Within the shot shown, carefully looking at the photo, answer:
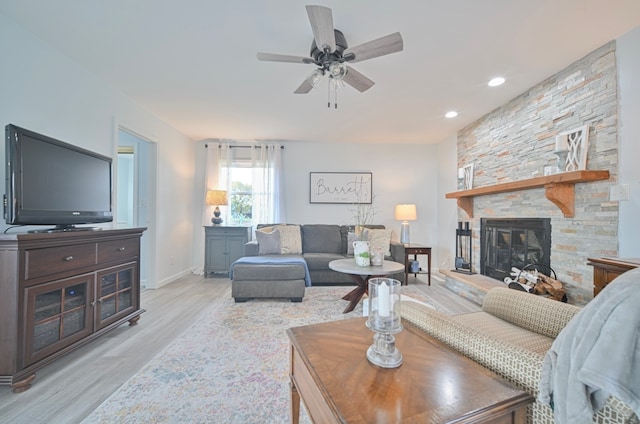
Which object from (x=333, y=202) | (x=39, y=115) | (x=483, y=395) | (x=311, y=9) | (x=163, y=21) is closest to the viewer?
(x=483, y=395)

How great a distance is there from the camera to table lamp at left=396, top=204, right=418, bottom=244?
4658 millimetres

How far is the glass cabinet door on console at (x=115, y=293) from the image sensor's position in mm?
2154

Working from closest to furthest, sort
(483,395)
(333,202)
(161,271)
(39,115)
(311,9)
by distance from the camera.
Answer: (483,395) < (311,9) < (39,115) < (161,271) < (333,202)

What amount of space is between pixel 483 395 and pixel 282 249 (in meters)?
3.75

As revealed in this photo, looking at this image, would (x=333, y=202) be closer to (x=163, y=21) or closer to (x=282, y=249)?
(x=282, y=249)

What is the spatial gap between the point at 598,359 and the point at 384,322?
508 mm

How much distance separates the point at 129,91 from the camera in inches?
119

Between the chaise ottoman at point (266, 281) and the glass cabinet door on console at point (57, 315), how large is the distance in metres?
1.40

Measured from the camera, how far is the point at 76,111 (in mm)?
2488

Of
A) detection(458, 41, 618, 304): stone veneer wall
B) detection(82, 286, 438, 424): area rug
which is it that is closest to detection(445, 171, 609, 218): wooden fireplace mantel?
detection(458, 41, 618, 304): stone veneer wall

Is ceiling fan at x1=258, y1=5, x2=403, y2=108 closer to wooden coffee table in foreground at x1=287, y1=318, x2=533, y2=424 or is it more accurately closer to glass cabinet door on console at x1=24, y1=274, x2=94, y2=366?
wooden coffee table in foreground at x1=287, y1=318, x2=533, y2=424

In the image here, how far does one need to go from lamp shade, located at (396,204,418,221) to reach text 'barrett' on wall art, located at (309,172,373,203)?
59 centimetres

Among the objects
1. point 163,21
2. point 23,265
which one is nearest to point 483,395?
point 23,265

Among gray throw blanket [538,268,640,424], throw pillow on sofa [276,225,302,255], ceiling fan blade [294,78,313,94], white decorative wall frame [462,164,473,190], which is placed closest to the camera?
gray throw blanket [538,268,640,424]
